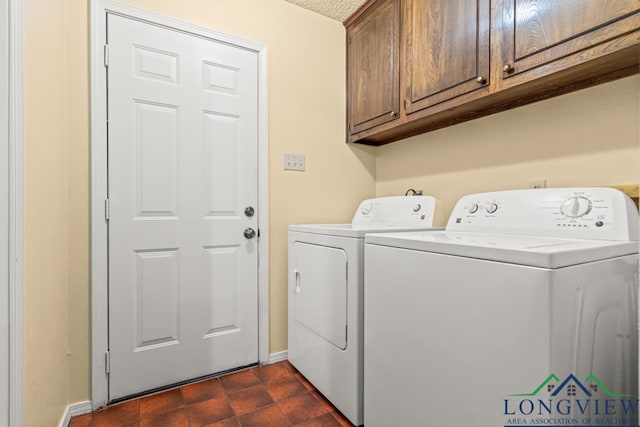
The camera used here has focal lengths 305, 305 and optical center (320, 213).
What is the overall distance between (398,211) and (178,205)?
4.24 ft

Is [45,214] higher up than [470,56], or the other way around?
[470,56]

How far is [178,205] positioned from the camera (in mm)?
1673

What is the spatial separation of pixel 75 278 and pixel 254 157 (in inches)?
42.9

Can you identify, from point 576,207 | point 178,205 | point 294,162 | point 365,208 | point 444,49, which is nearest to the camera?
point 576,207

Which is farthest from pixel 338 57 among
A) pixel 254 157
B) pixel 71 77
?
pixel 71 77

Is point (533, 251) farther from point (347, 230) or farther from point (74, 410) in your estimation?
point (74, 410)

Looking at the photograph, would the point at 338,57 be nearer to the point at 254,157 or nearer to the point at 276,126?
the point at 276,126

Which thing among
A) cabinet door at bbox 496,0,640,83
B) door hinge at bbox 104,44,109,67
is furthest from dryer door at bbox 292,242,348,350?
door hinge at bbox 104,44,109,67

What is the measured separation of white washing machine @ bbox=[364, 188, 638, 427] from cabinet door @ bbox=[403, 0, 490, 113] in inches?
23.9

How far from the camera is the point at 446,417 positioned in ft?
3.05

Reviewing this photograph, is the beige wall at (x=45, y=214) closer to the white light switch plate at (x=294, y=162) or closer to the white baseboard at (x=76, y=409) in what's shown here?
the white baseboard at (x=76, y=409)

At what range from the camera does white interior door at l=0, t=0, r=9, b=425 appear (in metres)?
0.81

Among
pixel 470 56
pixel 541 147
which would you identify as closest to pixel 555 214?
pixel 541 147

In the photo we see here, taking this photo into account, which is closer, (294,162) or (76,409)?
(76,409)
